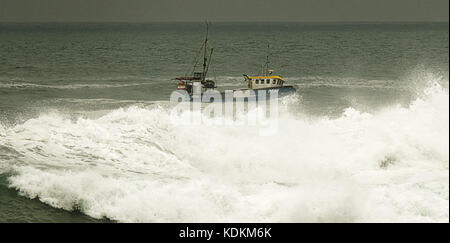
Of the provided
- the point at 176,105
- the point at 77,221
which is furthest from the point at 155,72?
the point at 77,221

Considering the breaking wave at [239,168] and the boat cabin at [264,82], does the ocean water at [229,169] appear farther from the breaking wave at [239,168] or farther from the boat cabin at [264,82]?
the boat cabin at [264,82]

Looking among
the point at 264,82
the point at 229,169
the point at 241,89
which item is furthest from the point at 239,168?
the point at 264,82

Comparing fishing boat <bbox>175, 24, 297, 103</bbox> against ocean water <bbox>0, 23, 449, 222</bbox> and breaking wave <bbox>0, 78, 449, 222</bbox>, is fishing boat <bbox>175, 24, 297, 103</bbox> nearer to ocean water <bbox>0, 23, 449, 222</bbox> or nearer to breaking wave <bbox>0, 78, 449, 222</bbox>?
ocean water <bbox>0, 23, 449, 222</bbox>

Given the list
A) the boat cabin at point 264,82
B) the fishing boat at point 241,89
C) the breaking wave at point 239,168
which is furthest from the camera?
the boat cabin at point 264,82

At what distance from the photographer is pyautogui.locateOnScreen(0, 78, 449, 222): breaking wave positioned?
14297 mm

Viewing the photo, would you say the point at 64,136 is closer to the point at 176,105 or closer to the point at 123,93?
the point at 176,105

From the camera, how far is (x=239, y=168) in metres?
19.2

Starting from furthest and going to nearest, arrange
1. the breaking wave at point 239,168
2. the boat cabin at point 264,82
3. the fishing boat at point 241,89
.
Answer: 1. the boat cabin at point 264,82
2. the fishing boat at point 241,89
3. the breaking wave at point 239,168

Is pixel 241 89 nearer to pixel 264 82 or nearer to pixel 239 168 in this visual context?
pixel 264 82

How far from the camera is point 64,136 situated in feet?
70.0

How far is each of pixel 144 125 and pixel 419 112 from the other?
12211 mm

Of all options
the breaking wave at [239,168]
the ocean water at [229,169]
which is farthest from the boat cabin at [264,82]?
the breaking wave at [239,168]

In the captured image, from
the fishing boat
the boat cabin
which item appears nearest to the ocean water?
the fishing boat

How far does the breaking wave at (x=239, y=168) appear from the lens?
14.3 m
